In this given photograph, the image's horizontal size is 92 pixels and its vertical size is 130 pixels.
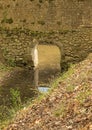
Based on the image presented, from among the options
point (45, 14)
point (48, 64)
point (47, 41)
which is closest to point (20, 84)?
point (47, 41)

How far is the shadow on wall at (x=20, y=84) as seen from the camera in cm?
1508

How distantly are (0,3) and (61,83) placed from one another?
950 cm

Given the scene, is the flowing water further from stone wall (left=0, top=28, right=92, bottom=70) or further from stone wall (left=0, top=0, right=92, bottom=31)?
stone wall (left=0, top=0, right=92, bottom=31)

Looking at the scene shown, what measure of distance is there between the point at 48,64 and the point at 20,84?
631cm

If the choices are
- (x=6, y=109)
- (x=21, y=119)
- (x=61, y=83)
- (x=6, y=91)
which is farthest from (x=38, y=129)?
(x=6, y=91)

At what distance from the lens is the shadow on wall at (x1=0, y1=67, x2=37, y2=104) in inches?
594

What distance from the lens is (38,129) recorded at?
771 centimetres

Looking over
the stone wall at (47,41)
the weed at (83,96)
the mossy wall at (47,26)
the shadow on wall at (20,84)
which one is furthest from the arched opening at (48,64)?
the weed at (83,96)

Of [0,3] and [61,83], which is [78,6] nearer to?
[0,3]

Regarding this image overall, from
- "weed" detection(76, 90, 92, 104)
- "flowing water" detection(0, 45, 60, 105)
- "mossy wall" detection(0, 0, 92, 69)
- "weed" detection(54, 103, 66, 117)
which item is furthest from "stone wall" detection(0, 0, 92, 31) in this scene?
"weed" detection(54, 103, 66, 117)

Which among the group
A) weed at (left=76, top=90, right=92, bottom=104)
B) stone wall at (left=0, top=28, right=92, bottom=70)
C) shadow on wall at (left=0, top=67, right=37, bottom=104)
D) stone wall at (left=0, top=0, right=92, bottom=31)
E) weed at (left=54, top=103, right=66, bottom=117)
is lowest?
shadow on wall at (left=0, top=67, right=37, bottom=104)

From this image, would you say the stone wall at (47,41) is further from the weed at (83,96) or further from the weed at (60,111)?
the weed at (60,111)

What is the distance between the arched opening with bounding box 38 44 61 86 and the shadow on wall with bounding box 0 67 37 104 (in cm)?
57

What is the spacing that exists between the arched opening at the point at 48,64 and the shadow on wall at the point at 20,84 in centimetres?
57
